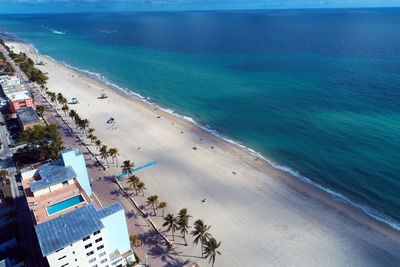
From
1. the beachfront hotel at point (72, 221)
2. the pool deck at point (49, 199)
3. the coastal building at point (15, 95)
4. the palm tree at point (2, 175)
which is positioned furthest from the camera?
the coastal building at point (15, 95)

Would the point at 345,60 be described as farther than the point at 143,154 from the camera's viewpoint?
Yes

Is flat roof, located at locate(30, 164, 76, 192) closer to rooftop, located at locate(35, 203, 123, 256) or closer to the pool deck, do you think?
the pool deck

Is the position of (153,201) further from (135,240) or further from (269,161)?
(269,161)

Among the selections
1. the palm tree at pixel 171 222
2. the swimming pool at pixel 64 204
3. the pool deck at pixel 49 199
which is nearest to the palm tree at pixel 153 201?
the palm tree at pixel 171 222

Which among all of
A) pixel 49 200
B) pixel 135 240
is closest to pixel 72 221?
pixel 49 200

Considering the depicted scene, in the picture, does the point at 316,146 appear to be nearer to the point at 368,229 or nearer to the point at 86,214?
the point at 368,229

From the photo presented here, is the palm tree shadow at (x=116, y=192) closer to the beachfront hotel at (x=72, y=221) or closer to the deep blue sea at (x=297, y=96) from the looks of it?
the beachfront hotel at (x=72, y=221)

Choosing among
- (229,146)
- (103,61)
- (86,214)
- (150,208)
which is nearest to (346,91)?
(229,146)
